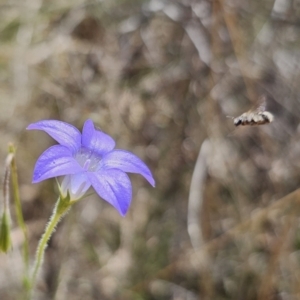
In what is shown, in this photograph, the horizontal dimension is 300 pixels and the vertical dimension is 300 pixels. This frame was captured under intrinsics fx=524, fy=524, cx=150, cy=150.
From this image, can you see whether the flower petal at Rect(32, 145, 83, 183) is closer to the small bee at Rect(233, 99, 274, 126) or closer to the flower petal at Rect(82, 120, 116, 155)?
the flower petal at Rect(82, 120, 116, 155)

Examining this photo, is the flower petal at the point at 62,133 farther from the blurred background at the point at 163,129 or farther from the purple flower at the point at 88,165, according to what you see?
the blurred background at the point at 163,129

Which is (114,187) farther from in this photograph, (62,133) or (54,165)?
(62,133)

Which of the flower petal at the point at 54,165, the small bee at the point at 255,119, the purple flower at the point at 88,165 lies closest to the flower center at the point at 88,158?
the purple flower at the point at 88,165

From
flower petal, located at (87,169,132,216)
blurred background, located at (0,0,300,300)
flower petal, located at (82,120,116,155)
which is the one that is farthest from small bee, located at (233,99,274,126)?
blurred background, located at (0,0,300,300)

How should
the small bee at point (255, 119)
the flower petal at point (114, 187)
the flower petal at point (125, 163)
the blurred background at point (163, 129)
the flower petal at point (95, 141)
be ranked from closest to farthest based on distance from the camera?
the flower petal at point (114, 187) → the flower petal at point (125, 163) → the flower petal at point (95, 141) → the small bee at point (255, 119) → the blurred background at point (163, 129)

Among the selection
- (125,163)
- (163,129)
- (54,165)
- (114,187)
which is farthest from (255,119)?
(163,129)

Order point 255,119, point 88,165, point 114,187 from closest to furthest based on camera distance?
point 114,187
point 88,165
point 255,119

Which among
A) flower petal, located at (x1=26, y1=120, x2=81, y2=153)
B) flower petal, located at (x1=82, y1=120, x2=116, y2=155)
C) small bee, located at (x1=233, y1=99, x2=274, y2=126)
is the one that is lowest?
flower petal, located at (x1=26, y1=120, x2=81, y2=153)
